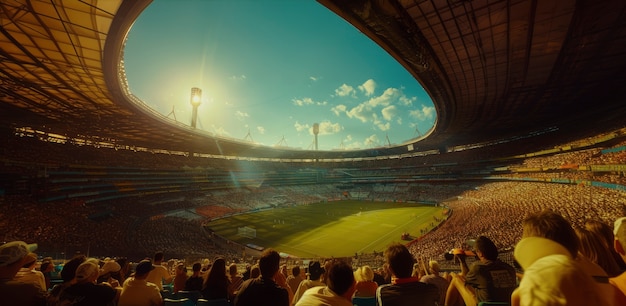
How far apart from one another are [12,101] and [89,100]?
7.38 meters

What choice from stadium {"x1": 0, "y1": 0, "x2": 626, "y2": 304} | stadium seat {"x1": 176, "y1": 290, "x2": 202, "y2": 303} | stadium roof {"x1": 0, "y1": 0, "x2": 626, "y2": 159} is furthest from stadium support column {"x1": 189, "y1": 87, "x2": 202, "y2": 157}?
stadium seat {"x1": 176, "y1": 290, "x2": 202, "y2": 303}

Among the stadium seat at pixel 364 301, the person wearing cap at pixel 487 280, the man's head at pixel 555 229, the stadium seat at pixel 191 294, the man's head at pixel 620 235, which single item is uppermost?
the man's head at pixel 555 229

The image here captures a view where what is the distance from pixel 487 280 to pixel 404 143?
58029mm

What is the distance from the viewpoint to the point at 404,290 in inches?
107

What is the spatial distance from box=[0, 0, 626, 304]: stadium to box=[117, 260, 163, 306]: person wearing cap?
12.3 metres

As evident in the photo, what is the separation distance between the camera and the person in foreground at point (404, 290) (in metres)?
2.68

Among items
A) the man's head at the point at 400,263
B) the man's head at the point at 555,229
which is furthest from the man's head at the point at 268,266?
the man's head at the point at 555,229

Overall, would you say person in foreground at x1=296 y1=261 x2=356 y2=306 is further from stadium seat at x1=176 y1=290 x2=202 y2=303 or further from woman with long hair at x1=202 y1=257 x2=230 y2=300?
stadium seat at x1=176 y1=290 x2=202 y2=303

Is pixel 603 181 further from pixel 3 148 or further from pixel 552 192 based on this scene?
pixel 3 148

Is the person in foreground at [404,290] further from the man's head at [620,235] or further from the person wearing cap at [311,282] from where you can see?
the person wearing cap at [311,282]

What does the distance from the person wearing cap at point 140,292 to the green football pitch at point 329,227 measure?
24139 millimetres

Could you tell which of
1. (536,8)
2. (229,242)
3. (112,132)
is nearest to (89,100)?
(112,132)

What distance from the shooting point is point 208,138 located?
135ft

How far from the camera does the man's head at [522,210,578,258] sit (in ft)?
6.46
